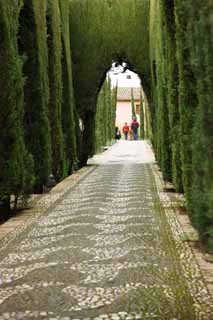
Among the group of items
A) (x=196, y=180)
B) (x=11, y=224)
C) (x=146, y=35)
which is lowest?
(x=11, y=224)

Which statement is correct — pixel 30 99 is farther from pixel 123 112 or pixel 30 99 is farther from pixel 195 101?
pixel 123 112

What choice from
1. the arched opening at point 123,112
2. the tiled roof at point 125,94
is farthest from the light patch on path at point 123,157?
the tiled roof at point 125,94

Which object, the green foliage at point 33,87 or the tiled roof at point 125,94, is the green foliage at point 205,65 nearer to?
the green foliage at point 33,87

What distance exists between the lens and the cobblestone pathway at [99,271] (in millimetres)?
3584

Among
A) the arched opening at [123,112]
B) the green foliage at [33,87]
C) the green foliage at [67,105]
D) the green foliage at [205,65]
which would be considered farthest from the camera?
the arched opening at [123,112]

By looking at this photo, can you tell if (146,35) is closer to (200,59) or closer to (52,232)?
(52,232)

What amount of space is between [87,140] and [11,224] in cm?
1030

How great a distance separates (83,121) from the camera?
56.1ft

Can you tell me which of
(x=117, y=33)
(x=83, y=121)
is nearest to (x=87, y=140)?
(x=83, y=121)

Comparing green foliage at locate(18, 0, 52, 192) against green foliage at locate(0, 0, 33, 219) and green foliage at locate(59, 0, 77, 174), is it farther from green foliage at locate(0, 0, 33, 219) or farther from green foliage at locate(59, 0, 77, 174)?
green foliage at locate(59, 0, 77, 174)

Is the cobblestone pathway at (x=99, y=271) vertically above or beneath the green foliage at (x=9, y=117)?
beneath

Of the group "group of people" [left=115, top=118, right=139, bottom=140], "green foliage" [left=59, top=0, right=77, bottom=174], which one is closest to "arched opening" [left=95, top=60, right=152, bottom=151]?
"group of people" [left=115, top=118, right=139, bottom=140]

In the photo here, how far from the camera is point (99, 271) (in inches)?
175

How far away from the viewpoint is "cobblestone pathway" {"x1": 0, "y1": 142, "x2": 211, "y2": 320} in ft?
11.8
